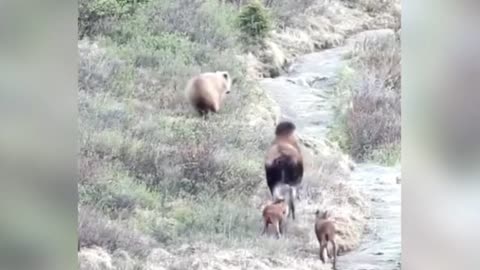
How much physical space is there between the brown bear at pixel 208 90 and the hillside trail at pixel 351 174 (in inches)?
3.7

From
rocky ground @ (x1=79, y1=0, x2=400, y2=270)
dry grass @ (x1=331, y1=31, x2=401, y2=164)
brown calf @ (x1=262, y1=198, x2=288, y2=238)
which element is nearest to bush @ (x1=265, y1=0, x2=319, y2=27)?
rocky ground @ (x1=79, y1=0, x2=400, y2=270)

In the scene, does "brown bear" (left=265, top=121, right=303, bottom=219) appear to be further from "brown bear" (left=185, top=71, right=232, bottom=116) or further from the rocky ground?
"brown bear" (left=185, top=71, right=232, bottom=116)

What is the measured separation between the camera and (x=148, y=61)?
5.11 ft

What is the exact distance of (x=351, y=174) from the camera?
1521 mm

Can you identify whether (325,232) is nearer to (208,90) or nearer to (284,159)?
(284,159)

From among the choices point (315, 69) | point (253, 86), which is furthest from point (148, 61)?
point (315, 69)

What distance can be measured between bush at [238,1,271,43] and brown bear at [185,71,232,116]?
108mm

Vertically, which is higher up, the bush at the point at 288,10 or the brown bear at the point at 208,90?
the bush at the point at 288,10

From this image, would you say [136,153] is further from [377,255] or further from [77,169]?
[377,255]

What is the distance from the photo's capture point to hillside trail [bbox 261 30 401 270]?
1503mm

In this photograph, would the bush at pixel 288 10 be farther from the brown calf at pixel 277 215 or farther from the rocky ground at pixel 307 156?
the brown calf at pixel 277 215

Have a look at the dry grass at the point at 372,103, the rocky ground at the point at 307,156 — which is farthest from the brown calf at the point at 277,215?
the dry grass at the point at 372,103

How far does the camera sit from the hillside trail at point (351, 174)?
4.93 ft
